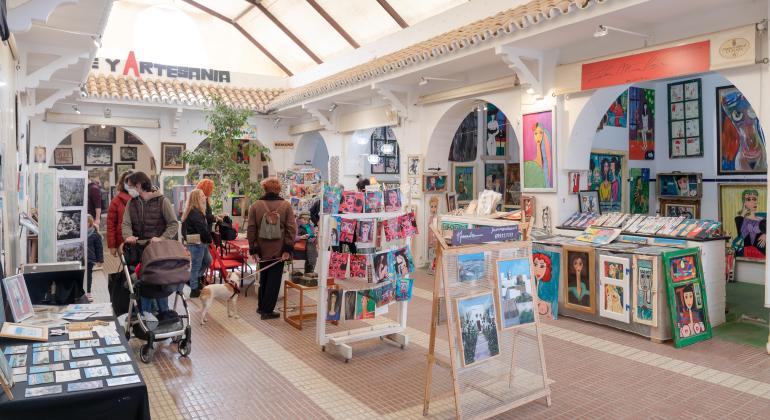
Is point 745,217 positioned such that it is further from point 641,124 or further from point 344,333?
point 344,333

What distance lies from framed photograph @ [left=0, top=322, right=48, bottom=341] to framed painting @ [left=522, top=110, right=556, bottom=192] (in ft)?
18.7

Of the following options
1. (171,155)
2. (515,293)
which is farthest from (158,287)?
(171,155)

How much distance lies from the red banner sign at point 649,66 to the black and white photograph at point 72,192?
21.3 feet

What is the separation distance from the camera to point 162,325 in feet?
16.0

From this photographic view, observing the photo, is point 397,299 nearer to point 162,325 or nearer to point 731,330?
point 162,325

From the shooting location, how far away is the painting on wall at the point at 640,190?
9234mm

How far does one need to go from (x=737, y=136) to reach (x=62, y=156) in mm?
14604

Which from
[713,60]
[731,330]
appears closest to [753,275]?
[731,330]

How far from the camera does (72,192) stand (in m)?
7.32

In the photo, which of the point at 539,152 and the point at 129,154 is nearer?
the point at 539,152

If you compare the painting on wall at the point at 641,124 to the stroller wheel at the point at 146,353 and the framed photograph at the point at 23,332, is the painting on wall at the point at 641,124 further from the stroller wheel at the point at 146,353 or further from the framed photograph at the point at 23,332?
the framed photograph at the point at 23,332

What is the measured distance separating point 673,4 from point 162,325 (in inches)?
216

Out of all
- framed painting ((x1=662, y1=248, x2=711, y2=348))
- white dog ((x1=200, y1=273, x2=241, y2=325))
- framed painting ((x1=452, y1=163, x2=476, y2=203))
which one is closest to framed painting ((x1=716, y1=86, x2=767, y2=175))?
framed painting ((x1=662, y1=248, x2=711, y2=348))

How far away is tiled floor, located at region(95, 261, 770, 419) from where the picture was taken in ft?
12.5
